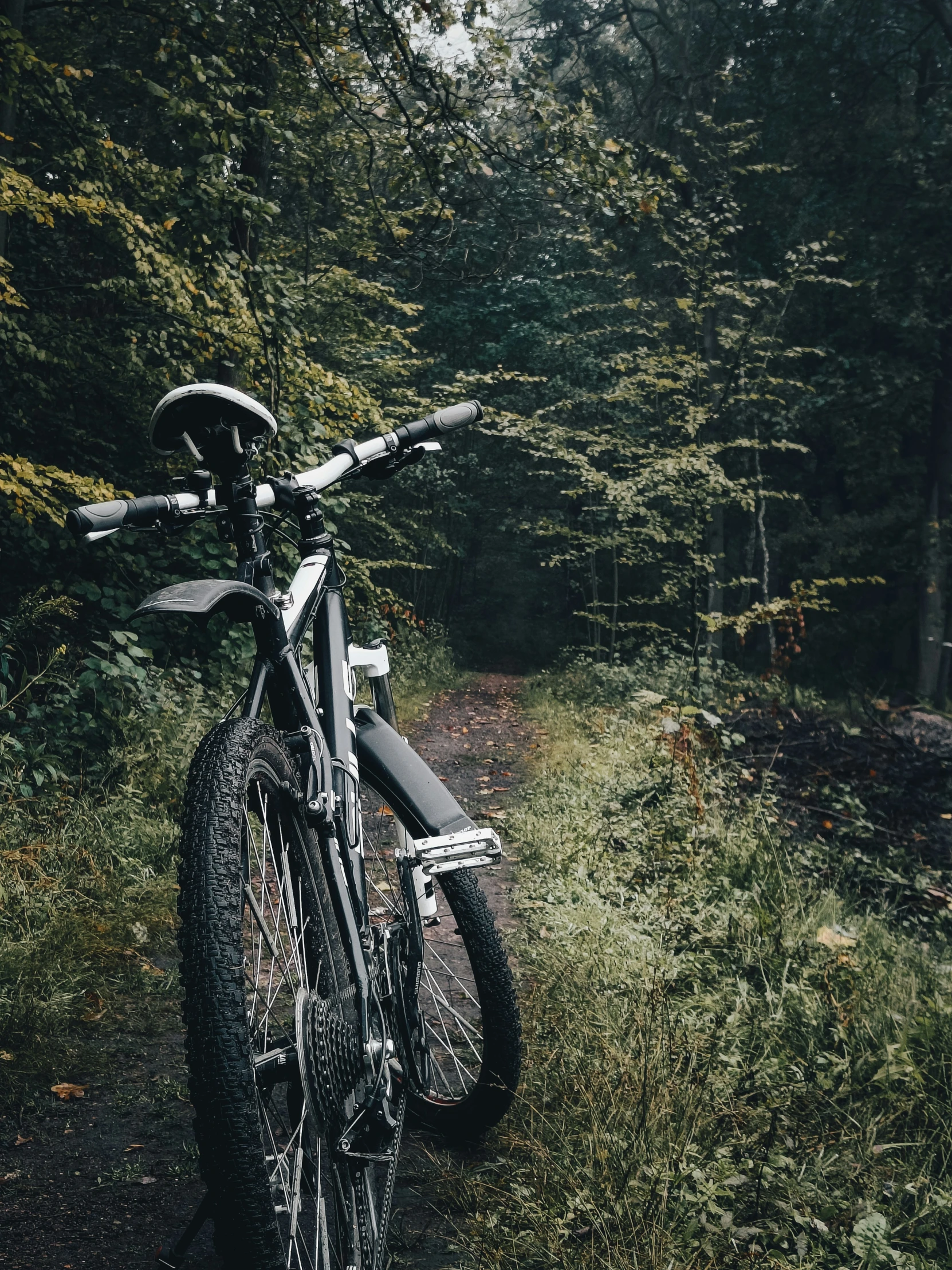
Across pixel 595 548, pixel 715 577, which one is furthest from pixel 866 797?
pixel 595 548

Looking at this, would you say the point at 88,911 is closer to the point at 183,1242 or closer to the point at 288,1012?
the point at 183,1242

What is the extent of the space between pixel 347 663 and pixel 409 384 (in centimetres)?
1613

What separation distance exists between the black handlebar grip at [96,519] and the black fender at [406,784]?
0.71 meters

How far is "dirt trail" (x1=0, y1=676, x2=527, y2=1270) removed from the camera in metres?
1.87

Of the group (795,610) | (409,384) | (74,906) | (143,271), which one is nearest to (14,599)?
(143,271)

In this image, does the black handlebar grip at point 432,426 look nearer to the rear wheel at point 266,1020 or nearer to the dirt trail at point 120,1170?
the rear wheel at point 266,1020

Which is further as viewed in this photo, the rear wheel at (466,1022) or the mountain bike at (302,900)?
the rear wheel at (466,1022)

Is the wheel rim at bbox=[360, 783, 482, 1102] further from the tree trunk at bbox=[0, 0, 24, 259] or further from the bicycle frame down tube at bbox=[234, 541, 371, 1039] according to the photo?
the tree trunk at bbox=[0, 0, 24, 259]

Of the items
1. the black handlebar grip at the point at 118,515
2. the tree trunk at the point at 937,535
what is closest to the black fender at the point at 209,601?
the black handlebar grip at the point at 118,515

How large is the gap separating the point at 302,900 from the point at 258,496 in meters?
0.83

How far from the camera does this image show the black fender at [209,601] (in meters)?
1.32

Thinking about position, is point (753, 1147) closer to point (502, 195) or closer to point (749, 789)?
point (749, 789)

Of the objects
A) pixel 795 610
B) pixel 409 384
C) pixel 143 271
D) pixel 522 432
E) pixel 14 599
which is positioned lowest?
pixel 795 610

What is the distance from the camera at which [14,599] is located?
5.93 metres
